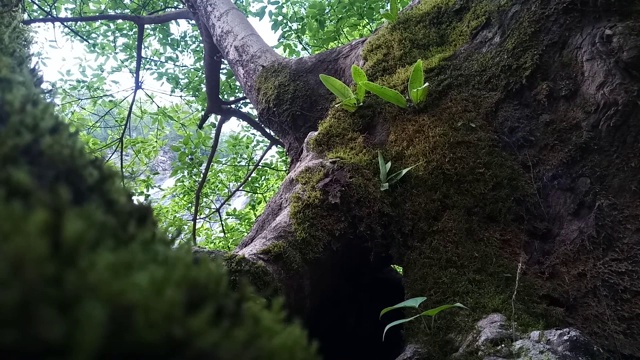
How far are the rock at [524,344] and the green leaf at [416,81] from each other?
3.24ft

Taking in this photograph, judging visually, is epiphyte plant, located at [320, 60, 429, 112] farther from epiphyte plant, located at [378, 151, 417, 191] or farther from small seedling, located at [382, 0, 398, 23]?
small seedling, located at [382, 0, 398, 23]

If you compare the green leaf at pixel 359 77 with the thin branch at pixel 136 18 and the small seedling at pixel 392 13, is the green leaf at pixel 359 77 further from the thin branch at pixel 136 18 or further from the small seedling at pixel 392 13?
→ the thin branch at pixel 136 18

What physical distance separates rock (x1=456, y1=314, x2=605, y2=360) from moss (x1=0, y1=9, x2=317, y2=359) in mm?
961

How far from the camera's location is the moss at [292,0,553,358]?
155 cm

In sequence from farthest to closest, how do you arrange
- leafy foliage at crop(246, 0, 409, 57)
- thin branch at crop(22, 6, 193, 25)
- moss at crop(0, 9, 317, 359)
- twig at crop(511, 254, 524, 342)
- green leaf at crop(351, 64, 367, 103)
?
1. leafy foliage at crop(246, 0, 409, 57)
2. thin branch at crop(22, 6, 193, 25)
3. green leaf at crop(351, 64, 367, 103)
4. twig at crop(511, 254, 524, 342)
5. moss at crop(0, 9, 317, 359)

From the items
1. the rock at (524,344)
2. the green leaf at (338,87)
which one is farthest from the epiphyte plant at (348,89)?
the rock at (524,344)

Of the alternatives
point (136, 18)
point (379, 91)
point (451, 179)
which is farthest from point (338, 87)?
point (136, 18)

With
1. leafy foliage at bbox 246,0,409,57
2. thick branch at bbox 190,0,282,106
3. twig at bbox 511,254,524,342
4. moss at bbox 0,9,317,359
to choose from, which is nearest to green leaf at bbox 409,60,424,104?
twig at bbox 511,254,524,342

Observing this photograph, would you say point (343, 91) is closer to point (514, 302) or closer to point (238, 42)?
point (514, 302)

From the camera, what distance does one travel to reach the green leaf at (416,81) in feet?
6.34

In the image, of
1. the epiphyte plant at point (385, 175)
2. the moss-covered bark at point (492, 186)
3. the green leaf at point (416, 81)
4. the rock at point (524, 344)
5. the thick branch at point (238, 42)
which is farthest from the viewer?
the thick branch at point (238, 42)

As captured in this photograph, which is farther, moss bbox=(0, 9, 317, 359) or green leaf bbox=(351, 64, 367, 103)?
green leaf bbox=(351, 64, 367, 103)

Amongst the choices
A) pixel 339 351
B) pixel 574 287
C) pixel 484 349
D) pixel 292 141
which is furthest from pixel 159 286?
pixel 292 141

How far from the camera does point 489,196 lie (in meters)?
1.74
